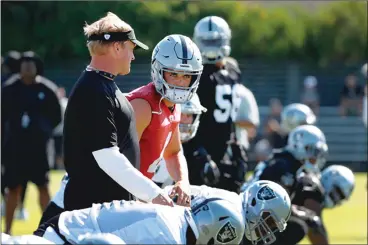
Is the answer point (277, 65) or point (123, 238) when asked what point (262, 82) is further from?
point (123, 238)

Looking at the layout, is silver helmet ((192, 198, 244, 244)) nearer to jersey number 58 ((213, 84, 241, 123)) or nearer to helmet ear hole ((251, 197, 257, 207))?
helmet ear hole ((251, 197, 257, 207))

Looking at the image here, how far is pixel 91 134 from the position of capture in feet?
19.9

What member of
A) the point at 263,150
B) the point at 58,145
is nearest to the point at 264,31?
the point at 58,145

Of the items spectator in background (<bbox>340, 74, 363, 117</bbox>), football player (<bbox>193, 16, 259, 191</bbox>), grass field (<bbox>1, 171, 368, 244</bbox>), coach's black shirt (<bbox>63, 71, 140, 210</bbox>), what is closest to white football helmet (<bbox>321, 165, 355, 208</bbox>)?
football player (<bbox>193, 16, 259, 191</bbox>)

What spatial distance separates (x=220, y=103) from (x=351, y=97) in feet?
53.8

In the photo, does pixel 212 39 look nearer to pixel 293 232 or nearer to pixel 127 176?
pixel 293 232

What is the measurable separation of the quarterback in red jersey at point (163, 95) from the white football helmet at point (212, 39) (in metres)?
2.85

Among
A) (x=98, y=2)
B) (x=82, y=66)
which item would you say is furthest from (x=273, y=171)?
(x=82, y=66)

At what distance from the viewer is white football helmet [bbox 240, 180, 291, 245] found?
5637mm

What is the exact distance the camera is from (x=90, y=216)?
5262 millimetres

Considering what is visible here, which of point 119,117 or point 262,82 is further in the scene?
point 262,82

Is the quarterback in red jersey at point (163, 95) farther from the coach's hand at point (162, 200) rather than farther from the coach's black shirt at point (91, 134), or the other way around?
the coach's hand at point (162, 200)

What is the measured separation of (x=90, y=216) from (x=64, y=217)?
15cm

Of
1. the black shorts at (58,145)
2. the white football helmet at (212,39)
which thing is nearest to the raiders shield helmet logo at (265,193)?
the white football helmet at (212,39)
